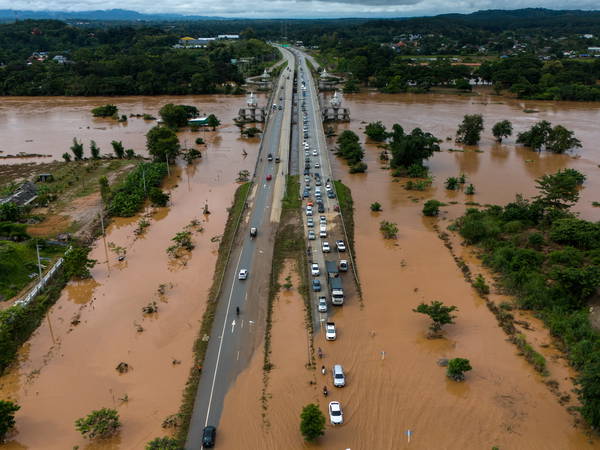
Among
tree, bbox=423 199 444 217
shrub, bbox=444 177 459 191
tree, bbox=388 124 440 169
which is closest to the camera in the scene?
tree, bbox=423 199 444 217

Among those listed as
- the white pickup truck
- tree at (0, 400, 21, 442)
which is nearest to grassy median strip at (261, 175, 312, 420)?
the white pickup truck

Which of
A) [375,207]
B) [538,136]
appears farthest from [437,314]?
[538,136]


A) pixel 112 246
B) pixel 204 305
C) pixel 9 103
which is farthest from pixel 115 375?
pixel 9 103

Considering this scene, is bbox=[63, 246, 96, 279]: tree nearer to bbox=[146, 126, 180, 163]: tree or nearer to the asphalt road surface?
the asphalt road surface

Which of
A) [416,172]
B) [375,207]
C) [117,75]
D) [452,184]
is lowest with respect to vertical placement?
[375,207]

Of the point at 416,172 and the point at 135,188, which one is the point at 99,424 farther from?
the point at 416,172

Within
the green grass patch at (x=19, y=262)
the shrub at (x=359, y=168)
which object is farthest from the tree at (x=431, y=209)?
the green grass patch at (x=19, y=262)

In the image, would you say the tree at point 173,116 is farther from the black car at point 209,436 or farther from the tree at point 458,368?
the tree at point 458,368
